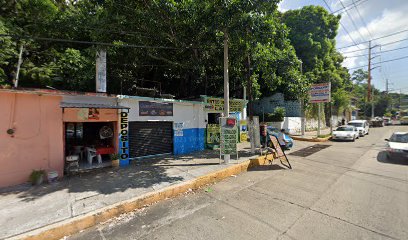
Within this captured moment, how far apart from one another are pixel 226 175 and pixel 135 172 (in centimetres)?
324

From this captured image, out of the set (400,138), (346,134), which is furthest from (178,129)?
(346,134)

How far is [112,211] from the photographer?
429 centimetres

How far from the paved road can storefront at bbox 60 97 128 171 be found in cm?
390

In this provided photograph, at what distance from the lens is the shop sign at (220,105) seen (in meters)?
11.4

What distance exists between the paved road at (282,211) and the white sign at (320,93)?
10554mm

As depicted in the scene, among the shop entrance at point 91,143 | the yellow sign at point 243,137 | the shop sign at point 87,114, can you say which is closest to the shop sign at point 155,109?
the shop entrance at point 91,143

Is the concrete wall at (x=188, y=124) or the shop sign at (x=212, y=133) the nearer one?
the concrete wall at (x=188, y=124)

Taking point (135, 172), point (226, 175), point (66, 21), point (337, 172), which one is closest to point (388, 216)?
point (337, 172)

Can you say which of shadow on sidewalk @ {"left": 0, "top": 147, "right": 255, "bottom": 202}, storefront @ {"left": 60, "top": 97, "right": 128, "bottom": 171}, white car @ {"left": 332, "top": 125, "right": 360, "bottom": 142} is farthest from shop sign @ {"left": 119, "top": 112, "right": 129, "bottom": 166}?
white car @ {"left": 332, "top": 125, "right": 360, "bottom": 142}

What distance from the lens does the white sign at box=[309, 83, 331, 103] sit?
1602 centimetres

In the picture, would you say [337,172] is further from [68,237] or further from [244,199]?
[68,237]

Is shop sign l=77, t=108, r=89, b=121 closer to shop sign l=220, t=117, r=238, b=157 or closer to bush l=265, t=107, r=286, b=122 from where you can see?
shop sign l=220, t=117, r=238, b=157

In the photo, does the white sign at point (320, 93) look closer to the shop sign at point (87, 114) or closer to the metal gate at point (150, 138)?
the metal gate at point (150, 138)

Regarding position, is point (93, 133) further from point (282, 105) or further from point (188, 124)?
Result: point (282, 105)
